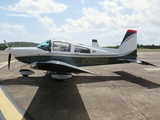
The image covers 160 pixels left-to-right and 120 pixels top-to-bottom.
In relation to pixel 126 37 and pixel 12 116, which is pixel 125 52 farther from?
pixel 12 116

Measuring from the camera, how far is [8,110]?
4.71 metres

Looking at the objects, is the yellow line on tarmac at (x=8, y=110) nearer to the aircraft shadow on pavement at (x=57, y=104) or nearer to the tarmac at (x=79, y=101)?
the tarmac at (x=79, y=101)

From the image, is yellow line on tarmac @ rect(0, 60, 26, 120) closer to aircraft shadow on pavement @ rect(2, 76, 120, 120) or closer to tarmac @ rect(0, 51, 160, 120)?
tarmac @ rect(0, 51, 160, 120)

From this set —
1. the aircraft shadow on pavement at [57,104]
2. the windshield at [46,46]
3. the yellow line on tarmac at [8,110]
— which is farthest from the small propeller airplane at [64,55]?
the yellow line on tarmac at [8,110]

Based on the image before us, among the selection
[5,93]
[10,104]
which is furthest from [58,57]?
[10,104]

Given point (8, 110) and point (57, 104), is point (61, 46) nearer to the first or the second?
point (57, 104)

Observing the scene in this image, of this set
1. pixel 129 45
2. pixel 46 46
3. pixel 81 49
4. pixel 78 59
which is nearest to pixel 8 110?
pixel 46 46

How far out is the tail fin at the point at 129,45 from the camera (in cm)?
1055

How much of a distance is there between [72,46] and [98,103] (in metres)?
4.34

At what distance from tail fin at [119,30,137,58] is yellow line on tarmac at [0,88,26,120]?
748cm

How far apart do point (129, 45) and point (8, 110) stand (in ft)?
27.6

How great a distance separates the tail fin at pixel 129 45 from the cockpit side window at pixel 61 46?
370cm

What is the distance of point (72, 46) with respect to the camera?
902cm

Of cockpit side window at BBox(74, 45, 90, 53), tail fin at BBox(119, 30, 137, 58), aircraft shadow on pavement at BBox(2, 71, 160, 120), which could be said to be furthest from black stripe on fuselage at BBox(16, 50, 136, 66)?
aircraft shadow on pavement at BBox(2, 71, 160, 120)
